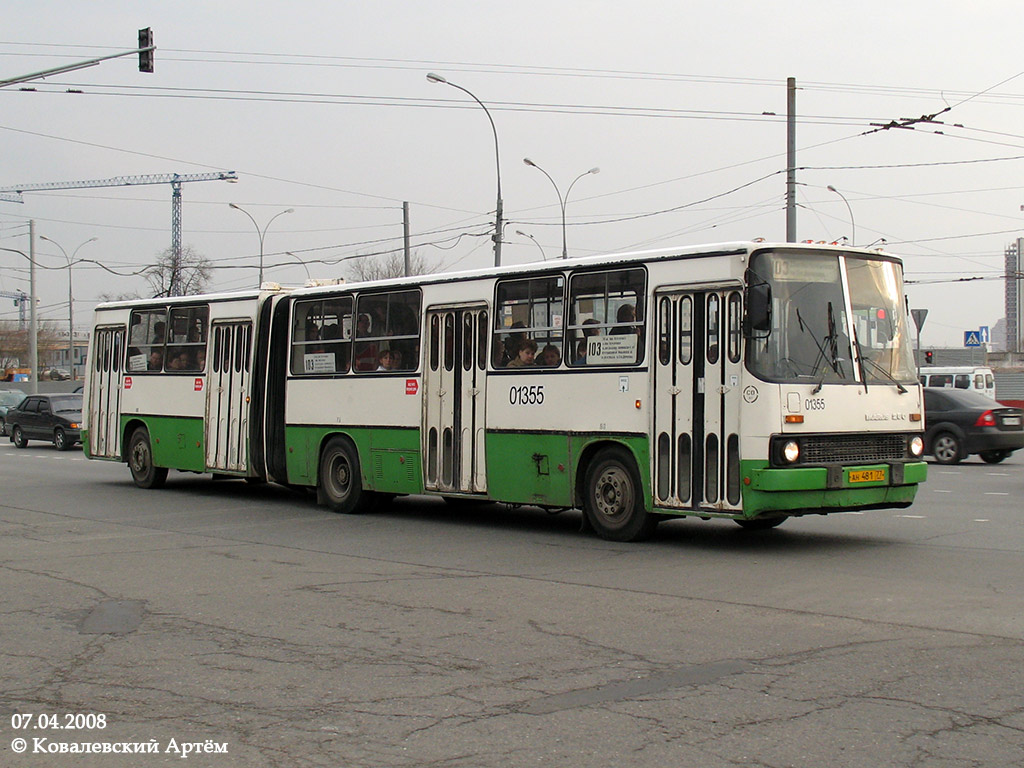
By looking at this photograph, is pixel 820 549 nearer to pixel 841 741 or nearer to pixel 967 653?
pixel 967 653

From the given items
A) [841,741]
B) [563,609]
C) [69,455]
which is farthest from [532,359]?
[69,455]

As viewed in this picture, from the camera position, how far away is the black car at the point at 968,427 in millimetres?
24828

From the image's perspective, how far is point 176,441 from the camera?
65.0 ft

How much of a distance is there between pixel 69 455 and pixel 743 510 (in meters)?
25.7

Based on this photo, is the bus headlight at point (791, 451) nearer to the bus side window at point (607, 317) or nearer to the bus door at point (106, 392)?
the bus side window at point (607, 317)

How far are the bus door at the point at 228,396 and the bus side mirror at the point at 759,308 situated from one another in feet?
30.2

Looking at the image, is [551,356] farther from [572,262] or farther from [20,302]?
[20,302]

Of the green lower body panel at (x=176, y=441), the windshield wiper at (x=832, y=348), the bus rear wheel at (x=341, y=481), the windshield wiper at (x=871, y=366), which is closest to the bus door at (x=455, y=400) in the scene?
the bus rear wheel at (x=341, y=481)

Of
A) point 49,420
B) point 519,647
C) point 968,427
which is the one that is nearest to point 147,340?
point 519,647

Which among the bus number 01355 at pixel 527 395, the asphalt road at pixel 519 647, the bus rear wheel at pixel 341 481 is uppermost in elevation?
the bus number 01355 at pixel 527 395

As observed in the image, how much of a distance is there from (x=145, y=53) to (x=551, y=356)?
925 cm

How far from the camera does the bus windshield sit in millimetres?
11586

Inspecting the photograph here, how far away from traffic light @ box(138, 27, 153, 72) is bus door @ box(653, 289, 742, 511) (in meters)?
10.3

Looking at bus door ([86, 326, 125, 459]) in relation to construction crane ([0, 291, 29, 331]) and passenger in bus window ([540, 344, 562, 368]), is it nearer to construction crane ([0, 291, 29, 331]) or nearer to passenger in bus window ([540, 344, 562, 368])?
passenger in bus window ([540, 344, 562, 368])
